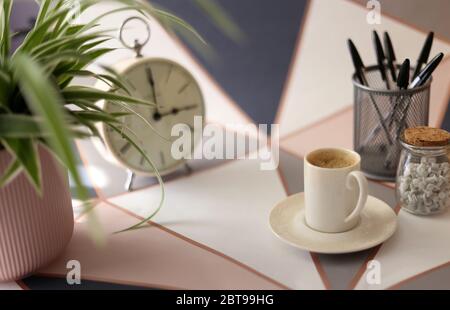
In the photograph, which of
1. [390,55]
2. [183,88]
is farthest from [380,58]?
[183,88]

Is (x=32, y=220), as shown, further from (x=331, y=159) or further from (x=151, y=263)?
(x=331, y=159)

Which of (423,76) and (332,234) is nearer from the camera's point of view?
(332,234)

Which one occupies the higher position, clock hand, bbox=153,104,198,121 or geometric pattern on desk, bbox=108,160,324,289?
clock hand, bbox=153,104,198,121

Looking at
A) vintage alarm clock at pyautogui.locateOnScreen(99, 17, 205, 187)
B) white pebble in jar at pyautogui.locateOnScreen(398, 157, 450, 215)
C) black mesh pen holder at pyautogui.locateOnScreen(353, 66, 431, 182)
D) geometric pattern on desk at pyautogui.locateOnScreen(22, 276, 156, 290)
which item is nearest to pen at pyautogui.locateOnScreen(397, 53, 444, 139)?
black mesh pen holder at pyautogui.locateOnScreen(353, 66, 431, 182)

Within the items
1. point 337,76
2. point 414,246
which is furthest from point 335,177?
point 337,76

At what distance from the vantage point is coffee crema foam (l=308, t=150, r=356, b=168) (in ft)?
2.62

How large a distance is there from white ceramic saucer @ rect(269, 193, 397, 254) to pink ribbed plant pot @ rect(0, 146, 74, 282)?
0.25 metres

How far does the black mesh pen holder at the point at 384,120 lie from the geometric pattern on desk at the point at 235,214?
→ 14cm

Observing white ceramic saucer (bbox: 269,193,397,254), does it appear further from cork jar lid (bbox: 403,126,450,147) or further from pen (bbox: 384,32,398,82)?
pen (bbox: 384,32,398,82)

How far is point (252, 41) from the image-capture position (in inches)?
46.9

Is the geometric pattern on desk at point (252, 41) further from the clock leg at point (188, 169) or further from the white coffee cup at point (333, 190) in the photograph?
the white coffee cup at point (333, 190)

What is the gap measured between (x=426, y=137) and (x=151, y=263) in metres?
0.37

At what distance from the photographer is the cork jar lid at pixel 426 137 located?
0.81 meters

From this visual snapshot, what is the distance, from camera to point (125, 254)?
805 mm
